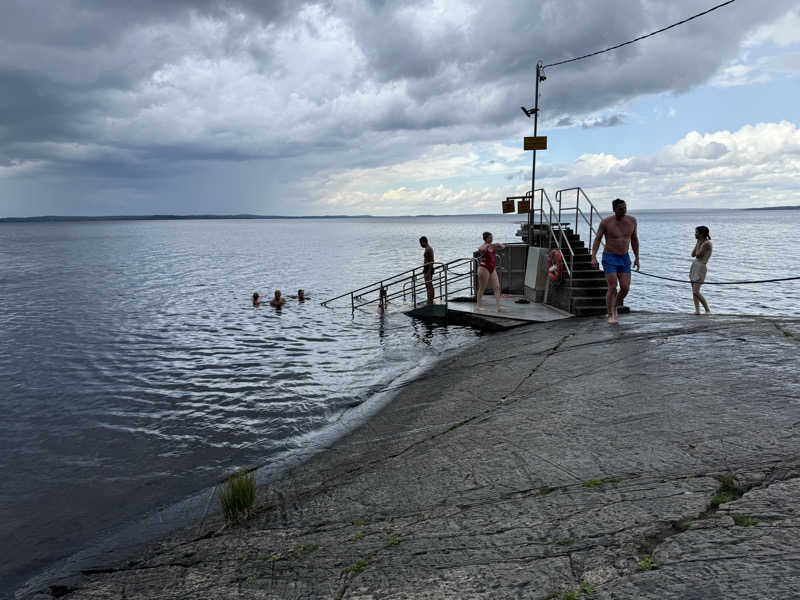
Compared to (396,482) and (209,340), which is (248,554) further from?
(209,340)

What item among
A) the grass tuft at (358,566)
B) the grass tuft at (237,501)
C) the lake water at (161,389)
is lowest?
the lake water at (161,389)

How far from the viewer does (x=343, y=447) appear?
6715 mm

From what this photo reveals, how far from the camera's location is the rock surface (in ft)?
9.43

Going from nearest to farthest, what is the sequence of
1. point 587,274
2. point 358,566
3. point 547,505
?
1. point 358,566
2. point 547,505
3. point 587,274

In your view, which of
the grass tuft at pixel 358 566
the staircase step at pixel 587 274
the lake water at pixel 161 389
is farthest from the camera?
the staircase step at pixel 587 274

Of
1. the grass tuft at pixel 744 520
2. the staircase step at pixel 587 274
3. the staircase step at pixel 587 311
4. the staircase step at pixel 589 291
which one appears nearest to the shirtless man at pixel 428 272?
the staircase step at pixel 587 274

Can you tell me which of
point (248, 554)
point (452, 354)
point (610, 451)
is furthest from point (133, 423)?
point (610, 451)

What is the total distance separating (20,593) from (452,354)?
28.7 ft

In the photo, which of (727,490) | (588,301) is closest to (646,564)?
(727,490)

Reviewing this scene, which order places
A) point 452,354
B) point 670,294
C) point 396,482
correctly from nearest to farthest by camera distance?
point 396,482 < point 452,354 < point 670,294

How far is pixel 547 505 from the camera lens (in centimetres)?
376

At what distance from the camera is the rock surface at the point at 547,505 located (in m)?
2.88

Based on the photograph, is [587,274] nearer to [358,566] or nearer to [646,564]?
[646,564]

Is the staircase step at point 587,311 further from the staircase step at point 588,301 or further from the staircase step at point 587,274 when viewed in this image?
the staircase step at point 587,274
